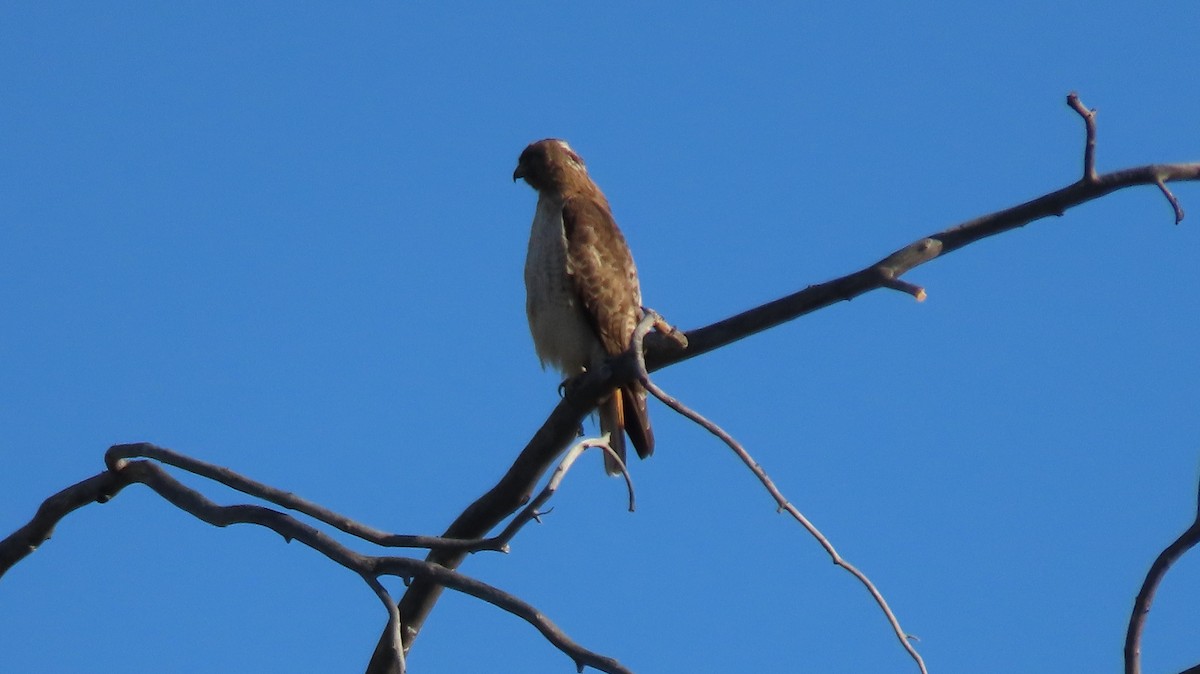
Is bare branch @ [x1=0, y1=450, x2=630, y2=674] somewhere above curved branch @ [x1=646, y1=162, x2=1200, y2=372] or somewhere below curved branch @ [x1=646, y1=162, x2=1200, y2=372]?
below

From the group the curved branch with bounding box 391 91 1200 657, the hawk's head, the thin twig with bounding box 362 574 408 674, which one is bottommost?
the thin twig with bounding box 362 574 408 674

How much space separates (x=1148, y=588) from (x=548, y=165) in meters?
3.95

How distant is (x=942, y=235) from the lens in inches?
157

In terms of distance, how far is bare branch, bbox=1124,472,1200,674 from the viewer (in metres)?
3.31

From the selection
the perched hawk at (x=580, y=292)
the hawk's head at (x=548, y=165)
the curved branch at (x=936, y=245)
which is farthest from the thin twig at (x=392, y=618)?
the hawk's head at (x=548, y=165)

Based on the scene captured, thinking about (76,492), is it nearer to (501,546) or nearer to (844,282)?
(501,546)

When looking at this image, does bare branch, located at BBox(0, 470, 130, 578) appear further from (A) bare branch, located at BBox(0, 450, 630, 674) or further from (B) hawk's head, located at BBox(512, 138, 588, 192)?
(B) hawk's head, located at BBox(512, 138, 588, 192)

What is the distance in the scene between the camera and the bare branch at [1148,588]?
3.31 m

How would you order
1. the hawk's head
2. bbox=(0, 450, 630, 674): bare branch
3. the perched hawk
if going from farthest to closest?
the hawk's head → the perched hawk → bbox=(0, 450, 630, 674): bare branch

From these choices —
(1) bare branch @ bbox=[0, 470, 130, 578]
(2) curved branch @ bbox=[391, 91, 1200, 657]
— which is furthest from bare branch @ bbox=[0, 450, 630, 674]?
(2) curved branch @ bbox=[391, 91, 1200, 657]

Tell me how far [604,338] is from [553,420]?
1992 mm

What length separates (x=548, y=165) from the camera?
6902 millimetres

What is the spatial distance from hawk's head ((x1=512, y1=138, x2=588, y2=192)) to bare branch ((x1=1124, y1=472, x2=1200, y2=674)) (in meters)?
3.73

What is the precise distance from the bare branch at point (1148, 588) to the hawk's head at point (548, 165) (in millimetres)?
3731
